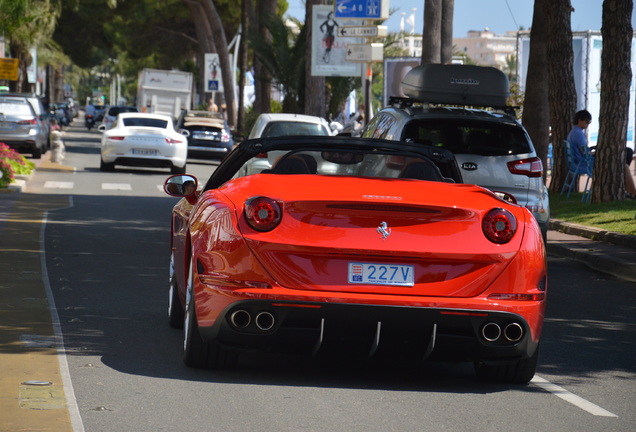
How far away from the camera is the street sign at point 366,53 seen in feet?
102

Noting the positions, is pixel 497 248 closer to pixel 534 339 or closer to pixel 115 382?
pixel 534 339

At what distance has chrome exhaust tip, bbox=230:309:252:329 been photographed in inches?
281

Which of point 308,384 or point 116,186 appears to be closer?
point 308,384

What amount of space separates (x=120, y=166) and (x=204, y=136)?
13.3 ft

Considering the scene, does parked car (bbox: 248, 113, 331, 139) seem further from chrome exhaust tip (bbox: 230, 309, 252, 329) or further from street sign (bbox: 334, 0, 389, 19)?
chrome exhaust tip (bbox: 230, 309, 252, 329)

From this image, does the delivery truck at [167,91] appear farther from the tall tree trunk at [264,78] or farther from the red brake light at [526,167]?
the red brake light at [526,167]

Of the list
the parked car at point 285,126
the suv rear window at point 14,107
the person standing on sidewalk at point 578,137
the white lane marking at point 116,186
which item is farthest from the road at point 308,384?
the suv rear window at point 14,107

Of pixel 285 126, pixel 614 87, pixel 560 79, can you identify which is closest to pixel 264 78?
pixel 285 126

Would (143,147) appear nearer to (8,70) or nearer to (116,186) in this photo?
(116,186)

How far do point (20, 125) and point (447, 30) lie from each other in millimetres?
12275

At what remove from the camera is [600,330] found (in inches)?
404

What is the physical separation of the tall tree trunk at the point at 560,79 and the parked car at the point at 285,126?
430 centimetres

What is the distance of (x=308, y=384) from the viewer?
749 cm

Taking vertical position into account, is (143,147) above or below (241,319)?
below
